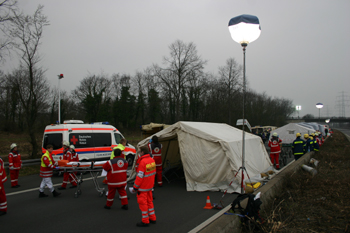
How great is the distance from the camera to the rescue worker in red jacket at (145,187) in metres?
5.12

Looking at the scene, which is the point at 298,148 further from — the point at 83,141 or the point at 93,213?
the point at 83,141

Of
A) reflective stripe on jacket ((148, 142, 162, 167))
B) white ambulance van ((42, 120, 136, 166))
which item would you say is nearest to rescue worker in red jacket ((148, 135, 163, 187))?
reflective stripe on jacket ((148, 142, 162, 167))

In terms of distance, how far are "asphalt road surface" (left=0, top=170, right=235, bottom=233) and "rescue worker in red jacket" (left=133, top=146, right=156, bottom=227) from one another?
211 millimetres

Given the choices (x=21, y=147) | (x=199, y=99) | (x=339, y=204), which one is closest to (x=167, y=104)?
(x=199, y=99)

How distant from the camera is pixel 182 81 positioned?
3834cm

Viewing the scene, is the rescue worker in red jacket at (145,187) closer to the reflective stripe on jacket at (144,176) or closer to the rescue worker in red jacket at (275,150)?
the reflective stripe on jacket at (144,176)

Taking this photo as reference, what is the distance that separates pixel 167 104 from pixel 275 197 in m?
41.4

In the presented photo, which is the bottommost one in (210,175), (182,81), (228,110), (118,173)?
(210,175)

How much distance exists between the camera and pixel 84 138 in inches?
512

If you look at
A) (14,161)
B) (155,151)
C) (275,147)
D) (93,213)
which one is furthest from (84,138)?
(275,147)

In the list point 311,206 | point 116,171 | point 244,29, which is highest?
point 244,29

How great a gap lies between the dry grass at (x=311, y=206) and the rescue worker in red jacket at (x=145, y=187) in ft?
7.71

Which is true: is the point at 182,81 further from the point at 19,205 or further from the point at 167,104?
the point at 19,205

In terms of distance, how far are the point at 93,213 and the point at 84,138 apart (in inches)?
294
